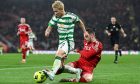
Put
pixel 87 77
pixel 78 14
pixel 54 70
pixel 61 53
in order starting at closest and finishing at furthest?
pixel 54 70 → pixel 61 53 → pixel 87 77 → pixel 78 14

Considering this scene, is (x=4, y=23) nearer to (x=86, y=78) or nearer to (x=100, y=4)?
(x=100, y=4)

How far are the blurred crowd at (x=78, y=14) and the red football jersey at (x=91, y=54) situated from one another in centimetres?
3057

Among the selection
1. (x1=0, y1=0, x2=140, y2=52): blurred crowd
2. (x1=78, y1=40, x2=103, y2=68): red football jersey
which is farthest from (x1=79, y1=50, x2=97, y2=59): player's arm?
(x1=0, y1=0, x2=140, y2=52): blurred crowd

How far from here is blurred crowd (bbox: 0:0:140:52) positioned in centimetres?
4769

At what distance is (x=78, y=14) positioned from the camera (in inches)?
1976

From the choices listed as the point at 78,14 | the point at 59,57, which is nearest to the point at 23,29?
the point at 59,57

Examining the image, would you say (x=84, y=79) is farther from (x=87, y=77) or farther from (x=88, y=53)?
(x=88, y=53)

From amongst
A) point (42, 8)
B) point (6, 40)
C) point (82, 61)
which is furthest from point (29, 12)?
point (82, 61)

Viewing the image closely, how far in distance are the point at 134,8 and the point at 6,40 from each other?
12.4 m

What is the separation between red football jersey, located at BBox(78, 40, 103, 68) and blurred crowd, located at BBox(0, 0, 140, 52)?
30566mm

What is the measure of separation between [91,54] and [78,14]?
3464cm

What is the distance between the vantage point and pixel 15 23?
166ft

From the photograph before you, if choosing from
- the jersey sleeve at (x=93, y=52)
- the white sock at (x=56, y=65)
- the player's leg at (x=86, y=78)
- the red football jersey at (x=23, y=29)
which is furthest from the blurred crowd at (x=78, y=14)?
the white sock at (x=56, y=65)

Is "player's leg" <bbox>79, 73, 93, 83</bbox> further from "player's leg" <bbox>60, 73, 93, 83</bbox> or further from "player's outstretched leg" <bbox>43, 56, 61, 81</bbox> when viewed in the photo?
"player's outstretched leg" <bbox>43, 56, 61, 81</bbox>
